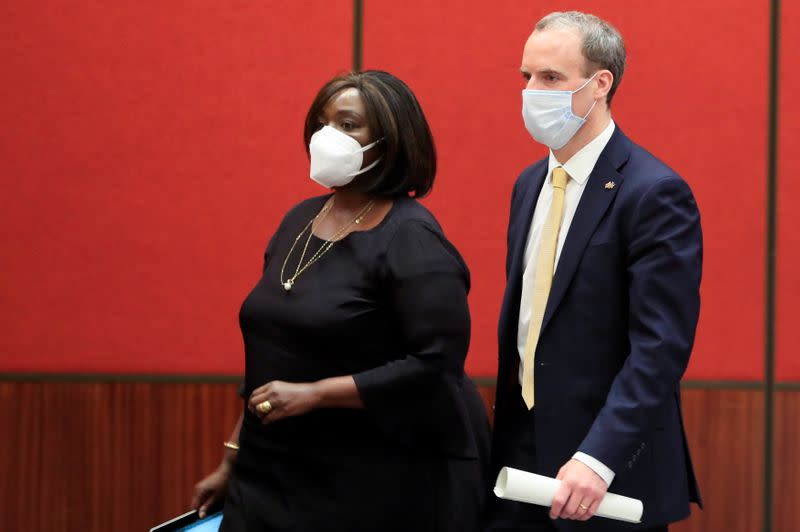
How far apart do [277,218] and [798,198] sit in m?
1.52

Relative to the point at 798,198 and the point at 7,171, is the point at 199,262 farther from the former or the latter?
the point at 798,198

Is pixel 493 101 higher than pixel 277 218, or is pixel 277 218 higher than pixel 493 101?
pixel 493 101

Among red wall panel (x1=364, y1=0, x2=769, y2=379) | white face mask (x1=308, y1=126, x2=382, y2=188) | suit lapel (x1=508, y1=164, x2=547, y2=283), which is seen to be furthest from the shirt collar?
red wall panel (x1=364, y1=0, x2=769, y2=379)

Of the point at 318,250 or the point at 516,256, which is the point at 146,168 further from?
the point at 516,256

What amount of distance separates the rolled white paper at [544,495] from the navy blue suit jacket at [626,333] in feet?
0.16

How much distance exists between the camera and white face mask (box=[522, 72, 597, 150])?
5.90 ft

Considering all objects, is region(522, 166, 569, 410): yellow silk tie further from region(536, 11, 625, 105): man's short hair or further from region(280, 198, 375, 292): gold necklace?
region(280, 198, 375, 292): gold necklace

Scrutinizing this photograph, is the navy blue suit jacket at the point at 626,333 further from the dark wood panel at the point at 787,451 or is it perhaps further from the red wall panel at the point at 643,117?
the dark wood panel at the point at 787,451

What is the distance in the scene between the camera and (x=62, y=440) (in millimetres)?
3193

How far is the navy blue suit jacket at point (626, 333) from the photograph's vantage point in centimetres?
162

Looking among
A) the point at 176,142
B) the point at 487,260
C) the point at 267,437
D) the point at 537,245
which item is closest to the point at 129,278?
the point at 176,142

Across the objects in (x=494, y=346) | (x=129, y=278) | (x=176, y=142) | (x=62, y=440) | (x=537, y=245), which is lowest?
(x=62, y=440)

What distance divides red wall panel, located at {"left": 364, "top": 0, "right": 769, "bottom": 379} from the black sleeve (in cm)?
127

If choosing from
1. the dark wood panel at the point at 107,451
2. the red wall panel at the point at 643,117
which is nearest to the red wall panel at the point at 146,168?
the dark wood panel at the point at 107,451
